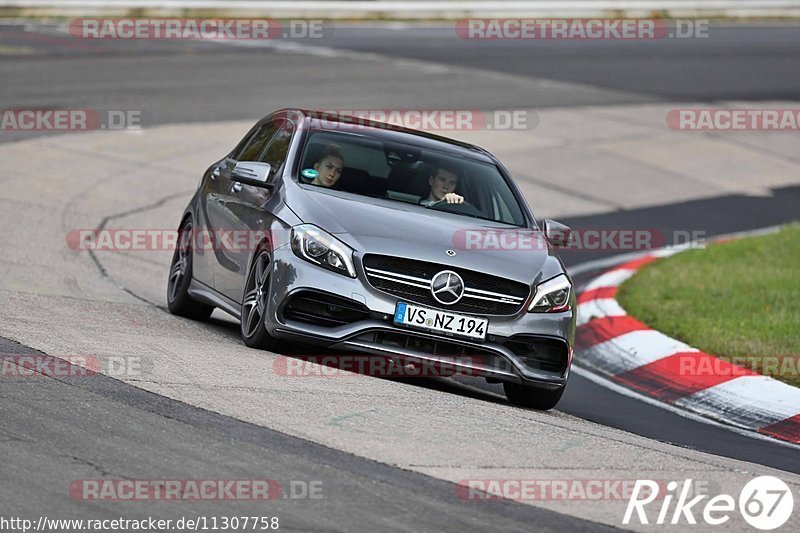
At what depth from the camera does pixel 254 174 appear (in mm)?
9188

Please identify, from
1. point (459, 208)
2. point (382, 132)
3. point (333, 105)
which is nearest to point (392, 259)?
point (459, 208)

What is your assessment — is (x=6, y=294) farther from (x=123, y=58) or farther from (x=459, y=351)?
(x=123, y=58)

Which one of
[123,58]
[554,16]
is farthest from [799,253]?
[554,16]

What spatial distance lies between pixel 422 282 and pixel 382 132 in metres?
1.97

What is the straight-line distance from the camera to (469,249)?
8531 mm

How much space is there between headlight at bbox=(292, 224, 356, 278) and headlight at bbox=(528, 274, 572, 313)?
1.12m

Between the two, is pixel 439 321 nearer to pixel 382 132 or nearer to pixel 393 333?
pixel 393 333

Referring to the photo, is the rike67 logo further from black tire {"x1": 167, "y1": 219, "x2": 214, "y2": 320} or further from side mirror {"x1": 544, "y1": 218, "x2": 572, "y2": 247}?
black tire {"x1": 167, "y1": 219, "x2": 214, "y2": 320}

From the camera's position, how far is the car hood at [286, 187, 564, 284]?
834cm

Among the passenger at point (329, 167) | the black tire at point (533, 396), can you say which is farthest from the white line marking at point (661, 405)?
the passenger at point (329, 167)

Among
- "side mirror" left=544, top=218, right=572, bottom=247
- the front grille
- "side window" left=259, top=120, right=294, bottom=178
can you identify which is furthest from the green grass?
"side window" left=259, top=120, right=294, bottom=178

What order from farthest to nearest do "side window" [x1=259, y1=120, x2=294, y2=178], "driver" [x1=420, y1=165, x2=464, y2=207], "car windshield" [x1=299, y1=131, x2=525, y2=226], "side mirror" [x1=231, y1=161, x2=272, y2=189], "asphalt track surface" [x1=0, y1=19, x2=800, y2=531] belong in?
"side window" [x1=259, y1=120, x2=294, y2=178]
"driver" [x1=420, y1=165, x2=464, y2=207]
"car windshield" [x1=299, y1=131, x2=525, y2=226]
"side mirror" [x1=231, y1=161, x2=272, y2=189]
"asphalt track surface" [x1=0, y1=19, x2=800, y2=531]

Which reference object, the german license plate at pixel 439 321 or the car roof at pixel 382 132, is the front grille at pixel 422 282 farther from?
the car roof at pixel 382 132

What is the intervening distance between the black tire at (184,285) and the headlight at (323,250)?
2166 mm
